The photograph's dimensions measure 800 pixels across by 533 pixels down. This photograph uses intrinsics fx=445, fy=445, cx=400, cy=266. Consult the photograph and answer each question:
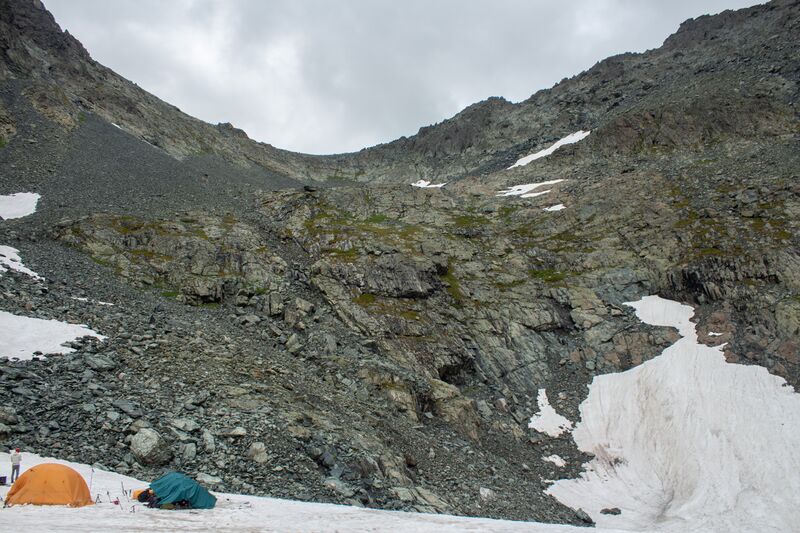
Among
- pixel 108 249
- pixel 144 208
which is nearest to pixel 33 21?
pixel 144 208

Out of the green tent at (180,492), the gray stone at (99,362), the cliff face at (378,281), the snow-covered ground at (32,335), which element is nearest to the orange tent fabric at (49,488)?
the green tent at (180,492)

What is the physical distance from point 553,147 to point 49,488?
8980cm

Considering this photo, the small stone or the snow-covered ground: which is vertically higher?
the snow-covered ground

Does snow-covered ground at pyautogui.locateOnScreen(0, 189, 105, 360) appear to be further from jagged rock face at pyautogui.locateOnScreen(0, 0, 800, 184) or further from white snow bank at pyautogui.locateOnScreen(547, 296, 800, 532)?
jagged rock face at pyautogui.locateOnScreen(0, 0, 800, 184)

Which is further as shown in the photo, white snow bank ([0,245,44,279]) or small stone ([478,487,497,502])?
white snow bank ([0,245,44,279])

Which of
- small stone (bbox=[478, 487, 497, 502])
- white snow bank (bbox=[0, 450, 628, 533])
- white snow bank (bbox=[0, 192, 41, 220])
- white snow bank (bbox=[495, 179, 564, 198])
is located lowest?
small stone (bbox=[478, 487, 497, 502])

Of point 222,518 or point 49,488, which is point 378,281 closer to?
point 222,518

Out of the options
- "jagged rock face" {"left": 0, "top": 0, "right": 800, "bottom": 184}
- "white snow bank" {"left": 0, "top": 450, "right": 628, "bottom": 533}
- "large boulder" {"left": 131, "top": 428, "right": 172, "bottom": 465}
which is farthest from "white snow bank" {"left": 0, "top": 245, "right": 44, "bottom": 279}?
"jagged rock face" {"left": 0, "top": 0, "right": 800, "bottom": 184}

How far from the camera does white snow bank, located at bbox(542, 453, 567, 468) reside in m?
28.2

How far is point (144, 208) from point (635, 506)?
48.3 meters

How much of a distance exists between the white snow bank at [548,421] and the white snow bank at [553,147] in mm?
58173

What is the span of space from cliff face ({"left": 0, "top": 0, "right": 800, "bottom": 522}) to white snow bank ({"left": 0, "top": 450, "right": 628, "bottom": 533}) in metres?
1.40

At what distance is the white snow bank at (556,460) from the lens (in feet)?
92.6

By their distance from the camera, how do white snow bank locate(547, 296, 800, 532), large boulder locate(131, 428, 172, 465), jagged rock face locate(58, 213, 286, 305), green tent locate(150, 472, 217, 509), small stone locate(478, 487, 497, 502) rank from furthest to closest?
jagged rock face locate(58, 213, 286, 305) → white snow bank locate(547, 296, 800, 532) → small stone locate(478, 487, 497, 502) → large boulder locate(131, 428, 172, 465) → green tent locate(150, 472, 217, 509)
